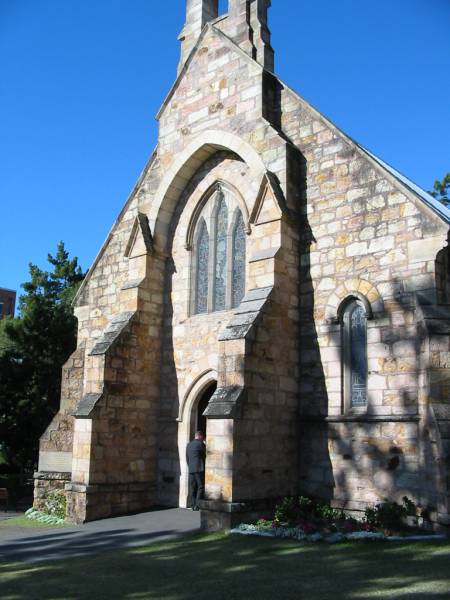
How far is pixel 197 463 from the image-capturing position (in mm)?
13438

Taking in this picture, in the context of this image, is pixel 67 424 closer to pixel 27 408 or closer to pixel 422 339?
pixel 27 408

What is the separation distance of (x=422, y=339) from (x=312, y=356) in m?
2.38

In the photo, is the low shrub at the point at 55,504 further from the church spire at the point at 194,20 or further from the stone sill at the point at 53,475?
the church spire at the point at 194,20

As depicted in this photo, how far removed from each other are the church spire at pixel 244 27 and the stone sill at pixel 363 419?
8.57 meters

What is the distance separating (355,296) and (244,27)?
786 cm

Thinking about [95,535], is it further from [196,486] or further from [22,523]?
[22,523]

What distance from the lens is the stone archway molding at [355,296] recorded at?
12000 millimetres

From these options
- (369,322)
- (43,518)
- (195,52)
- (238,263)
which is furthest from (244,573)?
(195,52)

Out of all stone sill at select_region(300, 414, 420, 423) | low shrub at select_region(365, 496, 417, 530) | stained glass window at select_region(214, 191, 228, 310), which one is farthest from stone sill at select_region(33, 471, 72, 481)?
low shrub at select_region(365, 496, 417, 530)

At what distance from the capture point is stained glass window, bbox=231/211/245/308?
47.1 feet

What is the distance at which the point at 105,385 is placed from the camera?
14211 mm

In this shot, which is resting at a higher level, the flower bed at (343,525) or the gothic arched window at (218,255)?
the gothic arched window at (218,255)

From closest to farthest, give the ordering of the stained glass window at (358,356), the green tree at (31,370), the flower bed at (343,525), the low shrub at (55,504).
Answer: the flower bed at (343,525) → the stained glass window at (358,356) → the low shrub at (55,504) → the green tree at (31,370)

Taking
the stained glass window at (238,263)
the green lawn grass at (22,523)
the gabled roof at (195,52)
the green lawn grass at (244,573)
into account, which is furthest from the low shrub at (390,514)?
the gabled roof at (195,52)
